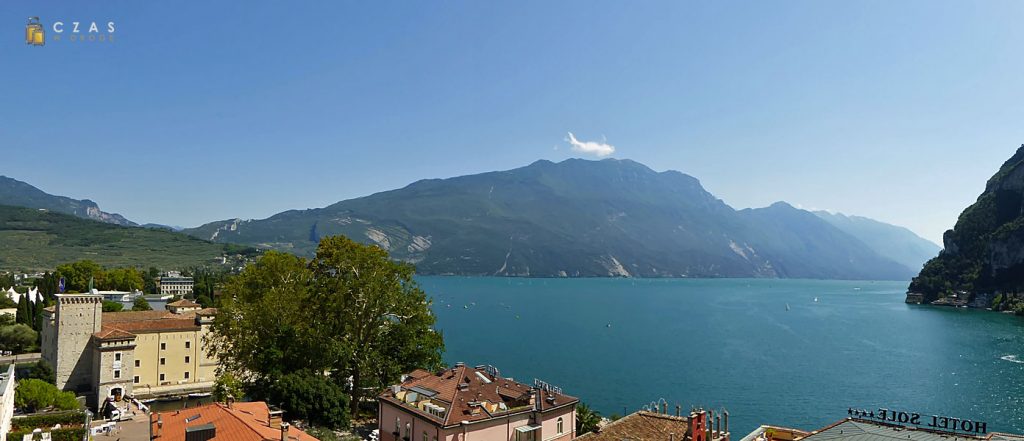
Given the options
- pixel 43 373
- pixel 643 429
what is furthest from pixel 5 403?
pixel 643 429

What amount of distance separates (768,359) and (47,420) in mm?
81420

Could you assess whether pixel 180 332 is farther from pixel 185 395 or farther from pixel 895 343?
pixel 895 343

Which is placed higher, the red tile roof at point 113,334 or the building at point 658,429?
the red tile roof at point 113,334

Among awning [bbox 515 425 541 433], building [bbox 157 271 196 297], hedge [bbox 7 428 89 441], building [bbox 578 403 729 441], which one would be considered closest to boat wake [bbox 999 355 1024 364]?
building [bbox 578 403 729 441]

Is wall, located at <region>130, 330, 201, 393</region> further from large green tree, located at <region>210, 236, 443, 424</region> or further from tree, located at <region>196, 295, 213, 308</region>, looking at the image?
tree, located at <region>196, 295, 213, 308</region>

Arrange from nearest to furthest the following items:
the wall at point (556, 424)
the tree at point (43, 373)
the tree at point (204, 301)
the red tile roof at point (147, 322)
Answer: the wall at point (556, 424) → the tree at point (43, 373) → the red tile roof at point (147, 322) → the tree at point (204, 301)

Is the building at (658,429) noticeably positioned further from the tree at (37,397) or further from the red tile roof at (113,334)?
the red tile roof at (113,334)

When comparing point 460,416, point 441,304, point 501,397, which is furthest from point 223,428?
point 441,304

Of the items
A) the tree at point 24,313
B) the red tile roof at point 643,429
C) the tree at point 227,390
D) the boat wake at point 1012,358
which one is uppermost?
the tree at point 24,313

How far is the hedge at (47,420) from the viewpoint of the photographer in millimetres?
33375

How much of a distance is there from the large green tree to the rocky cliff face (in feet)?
576

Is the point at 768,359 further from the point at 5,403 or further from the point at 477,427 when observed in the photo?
the point at 5,403

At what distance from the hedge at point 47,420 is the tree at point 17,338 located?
37.9 metres

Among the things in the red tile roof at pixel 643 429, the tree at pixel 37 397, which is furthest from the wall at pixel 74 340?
the red tile roof at pixel 643 429
